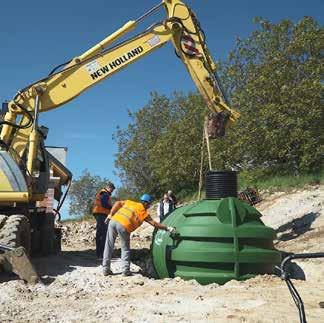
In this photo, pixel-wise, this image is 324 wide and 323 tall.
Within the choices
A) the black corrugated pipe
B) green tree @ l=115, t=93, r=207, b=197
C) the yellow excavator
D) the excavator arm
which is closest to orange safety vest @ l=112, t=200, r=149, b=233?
the black corrugated pipe

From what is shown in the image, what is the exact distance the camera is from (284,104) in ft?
75.4

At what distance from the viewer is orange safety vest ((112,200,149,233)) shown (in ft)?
29.7

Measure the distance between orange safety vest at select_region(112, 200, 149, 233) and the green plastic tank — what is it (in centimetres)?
64

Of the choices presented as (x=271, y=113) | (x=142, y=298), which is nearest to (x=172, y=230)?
(x=142, y=298)

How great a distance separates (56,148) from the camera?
24.6 m

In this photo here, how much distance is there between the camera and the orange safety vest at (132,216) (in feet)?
29.7

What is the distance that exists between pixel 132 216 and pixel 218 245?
1744 mm

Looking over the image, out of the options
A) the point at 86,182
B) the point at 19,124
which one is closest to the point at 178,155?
the point at 19,124

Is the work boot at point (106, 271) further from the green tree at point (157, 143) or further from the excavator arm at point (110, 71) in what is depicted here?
the green tree at point (157, 143)

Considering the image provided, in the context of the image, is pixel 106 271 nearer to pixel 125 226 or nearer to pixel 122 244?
pixel 122 244

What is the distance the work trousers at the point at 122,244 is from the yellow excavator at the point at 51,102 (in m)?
1.35

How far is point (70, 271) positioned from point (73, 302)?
2297 mm

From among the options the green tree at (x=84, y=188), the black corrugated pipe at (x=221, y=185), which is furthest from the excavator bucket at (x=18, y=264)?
the green tree at (x=84, y=188)

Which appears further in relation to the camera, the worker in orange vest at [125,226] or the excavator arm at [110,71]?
the excavator arm at [110,71]
